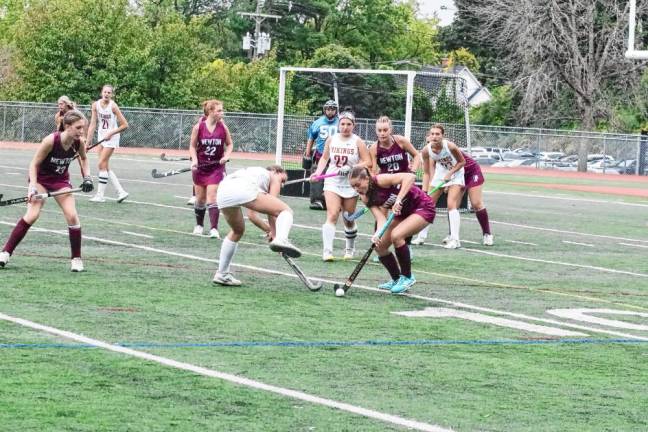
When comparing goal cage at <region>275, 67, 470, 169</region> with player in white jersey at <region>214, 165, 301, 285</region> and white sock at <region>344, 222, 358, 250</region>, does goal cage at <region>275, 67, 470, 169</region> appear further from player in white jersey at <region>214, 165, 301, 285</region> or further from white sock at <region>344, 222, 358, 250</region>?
player in white jersey at <region>214, 165, 301, 285</region>

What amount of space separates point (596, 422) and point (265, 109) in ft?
186

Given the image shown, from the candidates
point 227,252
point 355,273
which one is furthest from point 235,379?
point 227,252

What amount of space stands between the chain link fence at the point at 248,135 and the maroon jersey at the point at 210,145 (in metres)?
33.8

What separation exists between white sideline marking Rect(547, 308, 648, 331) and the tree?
42.9m

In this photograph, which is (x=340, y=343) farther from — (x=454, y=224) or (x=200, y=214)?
(x=454, y=224)

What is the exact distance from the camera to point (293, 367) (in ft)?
28.5

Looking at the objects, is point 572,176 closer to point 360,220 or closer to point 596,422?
point 360,220

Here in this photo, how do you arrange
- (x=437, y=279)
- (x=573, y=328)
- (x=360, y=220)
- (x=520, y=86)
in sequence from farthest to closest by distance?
(x=520, y=86) < (x=360, y=220) < (x=437, y=279) < (x=573, y=328)

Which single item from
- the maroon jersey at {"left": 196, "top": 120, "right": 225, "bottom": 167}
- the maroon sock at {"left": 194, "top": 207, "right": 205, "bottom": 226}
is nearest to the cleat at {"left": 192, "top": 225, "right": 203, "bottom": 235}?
the maroon sock at {"left": 194, "top": 207, "right": 205, "bottom": 226}

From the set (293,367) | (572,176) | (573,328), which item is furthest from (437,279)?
(572,176)

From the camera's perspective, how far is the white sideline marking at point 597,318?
11.4 meters

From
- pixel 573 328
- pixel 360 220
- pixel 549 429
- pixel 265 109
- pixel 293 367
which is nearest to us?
pixel 549 429

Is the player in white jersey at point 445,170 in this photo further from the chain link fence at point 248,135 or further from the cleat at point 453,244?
the chain link fence at point 248,135

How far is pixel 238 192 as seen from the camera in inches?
477
